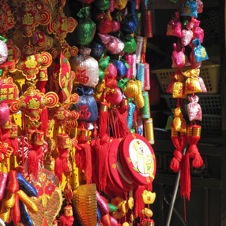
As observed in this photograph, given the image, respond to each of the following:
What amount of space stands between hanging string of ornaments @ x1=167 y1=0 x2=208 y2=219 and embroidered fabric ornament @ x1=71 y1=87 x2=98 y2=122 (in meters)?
0.49

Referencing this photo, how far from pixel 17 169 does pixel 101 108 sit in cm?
52

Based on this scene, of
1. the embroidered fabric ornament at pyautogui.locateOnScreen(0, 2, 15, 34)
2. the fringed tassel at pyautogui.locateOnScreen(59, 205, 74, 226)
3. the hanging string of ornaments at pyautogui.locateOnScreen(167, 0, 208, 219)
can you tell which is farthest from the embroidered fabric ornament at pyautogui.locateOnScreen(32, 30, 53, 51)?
the hanging string of ornaments at pyautogui.locateOnScreen(167, 0, 208, 219)

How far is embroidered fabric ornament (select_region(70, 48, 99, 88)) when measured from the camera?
2.27 m

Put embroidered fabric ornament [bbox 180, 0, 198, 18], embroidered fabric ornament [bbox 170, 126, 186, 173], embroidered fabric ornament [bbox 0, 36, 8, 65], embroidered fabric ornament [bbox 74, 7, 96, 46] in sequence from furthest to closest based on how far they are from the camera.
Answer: embroidered fabric ornament [bbox 170, 126, 186, 173] → embroidered fabric ornament [bbox 180, 0, 198, 18] → embroidered fabric ornament [bbox 74, 7, 96, 46] → embroidered fabric ornament [bbox 0, 36, 8, 65]

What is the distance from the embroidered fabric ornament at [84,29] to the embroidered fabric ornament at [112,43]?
76mm

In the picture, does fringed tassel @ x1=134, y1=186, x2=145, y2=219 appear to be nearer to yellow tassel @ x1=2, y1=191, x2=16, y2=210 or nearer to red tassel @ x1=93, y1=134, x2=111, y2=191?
red tassel @ x1=93, y1=134, x2=111, y2=191

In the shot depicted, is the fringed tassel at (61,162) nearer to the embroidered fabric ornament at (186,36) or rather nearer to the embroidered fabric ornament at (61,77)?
the embroidered fabric ornament at (61,77)

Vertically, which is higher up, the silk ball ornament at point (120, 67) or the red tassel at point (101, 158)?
the silk ball ornament at point (120, 67)

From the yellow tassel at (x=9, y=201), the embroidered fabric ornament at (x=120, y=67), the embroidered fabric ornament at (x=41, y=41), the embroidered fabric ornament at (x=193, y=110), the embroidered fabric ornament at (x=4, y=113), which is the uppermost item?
the embroidered fabric ornament at (x=41, y=41)

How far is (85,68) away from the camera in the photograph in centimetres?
227

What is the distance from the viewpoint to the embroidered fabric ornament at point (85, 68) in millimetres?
2271

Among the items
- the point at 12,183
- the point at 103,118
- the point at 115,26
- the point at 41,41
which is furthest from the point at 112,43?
the point at 12,183

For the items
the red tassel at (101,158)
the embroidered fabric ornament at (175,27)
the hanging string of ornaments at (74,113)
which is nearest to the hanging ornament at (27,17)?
the hanging string of ornaments at (74,113)

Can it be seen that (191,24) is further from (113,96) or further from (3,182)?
(3,182)
